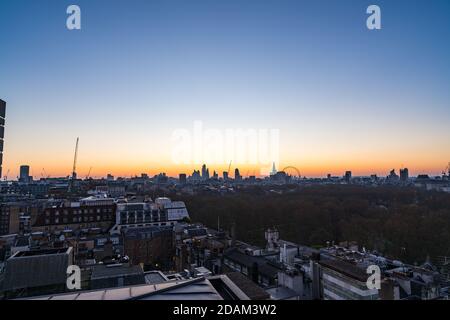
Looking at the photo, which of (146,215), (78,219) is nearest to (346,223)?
(146,215)

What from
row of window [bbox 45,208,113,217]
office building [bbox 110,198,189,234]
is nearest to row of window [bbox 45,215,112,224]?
row of window [bbox 45,208,113,217]

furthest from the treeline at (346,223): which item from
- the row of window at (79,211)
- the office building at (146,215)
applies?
the row of window at (79,211)

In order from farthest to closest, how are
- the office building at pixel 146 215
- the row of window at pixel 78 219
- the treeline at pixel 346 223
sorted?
the office building at pixel 146 215
the row of window at pixel 78 219
the treeline at pixel 346 223

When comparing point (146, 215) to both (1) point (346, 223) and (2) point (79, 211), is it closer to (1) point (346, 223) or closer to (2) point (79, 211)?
(2) point (79, 211)

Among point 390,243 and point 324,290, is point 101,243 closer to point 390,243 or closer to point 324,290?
point 324,290

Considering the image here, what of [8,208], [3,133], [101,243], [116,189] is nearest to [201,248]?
[101,243]

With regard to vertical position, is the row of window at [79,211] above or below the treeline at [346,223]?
above

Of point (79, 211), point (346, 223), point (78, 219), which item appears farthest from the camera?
point (346, 223)

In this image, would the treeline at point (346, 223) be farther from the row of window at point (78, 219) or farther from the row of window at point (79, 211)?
the row of window at point (78, 219)
